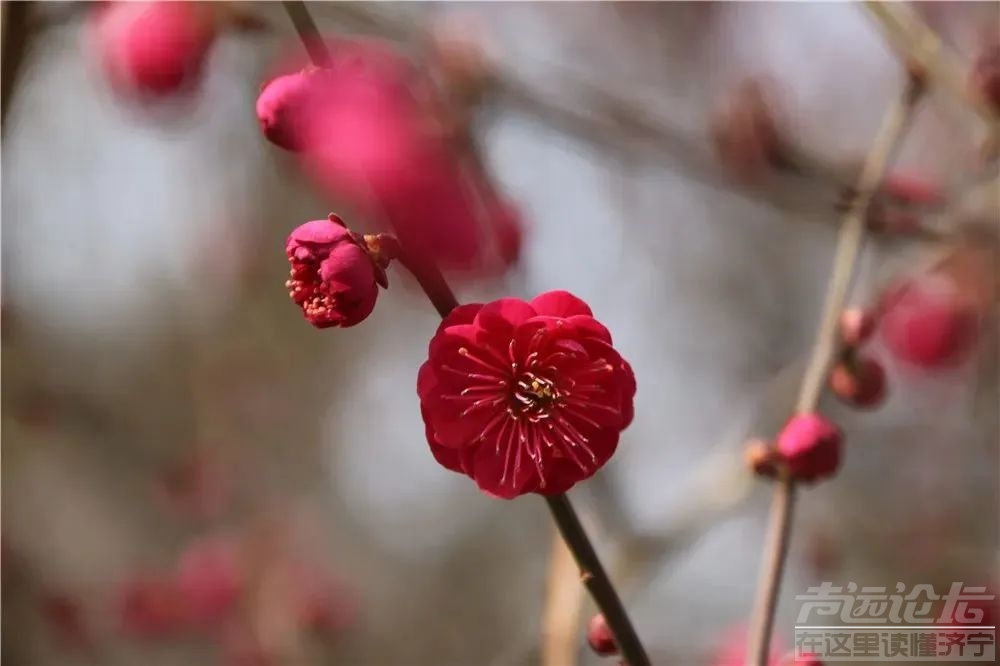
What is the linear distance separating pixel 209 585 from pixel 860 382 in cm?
245

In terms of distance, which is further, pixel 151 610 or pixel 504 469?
pixel 151 610

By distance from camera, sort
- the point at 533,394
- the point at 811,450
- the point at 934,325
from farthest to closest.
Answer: the point at 934,325, the point at 811,450, the point at 533,394

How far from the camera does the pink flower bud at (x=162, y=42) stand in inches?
52.9

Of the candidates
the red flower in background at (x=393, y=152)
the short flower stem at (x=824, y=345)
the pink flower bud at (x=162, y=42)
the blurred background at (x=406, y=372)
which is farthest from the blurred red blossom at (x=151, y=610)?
the short flower stem at (x=824, y=345)

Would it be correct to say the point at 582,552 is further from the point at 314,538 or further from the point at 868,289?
the point at 314,538

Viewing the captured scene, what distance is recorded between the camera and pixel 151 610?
3.12 metres

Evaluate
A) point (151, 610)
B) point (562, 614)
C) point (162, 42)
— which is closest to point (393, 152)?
point (162, 42)

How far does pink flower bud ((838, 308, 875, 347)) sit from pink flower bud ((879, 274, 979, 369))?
2.78 feet

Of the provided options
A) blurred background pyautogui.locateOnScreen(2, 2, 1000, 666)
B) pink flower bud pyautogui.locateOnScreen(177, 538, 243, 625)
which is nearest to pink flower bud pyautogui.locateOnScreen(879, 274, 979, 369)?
blurred background pyautogui.locateOnScreen(2, 2, 1000, 666)

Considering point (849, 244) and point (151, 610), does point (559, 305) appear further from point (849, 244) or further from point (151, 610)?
point (151, 610)

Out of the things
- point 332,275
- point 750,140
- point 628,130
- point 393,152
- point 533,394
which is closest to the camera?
point 332,275

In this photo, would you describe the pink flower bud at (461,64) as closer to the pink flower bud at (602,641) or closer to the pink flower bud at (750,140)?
the pink flower bud at (750,140)

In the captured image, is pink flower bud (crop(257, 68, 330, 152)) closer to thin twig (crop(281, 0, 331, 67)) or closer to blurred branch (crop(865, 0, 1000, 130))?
thin twig (crop(281, 0, 331, 67))

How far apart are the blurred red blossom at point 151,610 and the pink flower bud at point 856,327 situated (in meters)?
2.55
